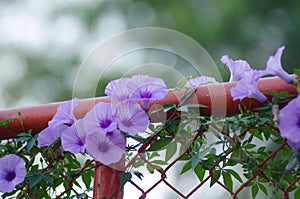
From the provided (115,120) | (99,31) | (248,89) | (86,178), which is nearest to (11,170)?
(86,178)

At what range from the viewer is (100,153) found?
3.05ft

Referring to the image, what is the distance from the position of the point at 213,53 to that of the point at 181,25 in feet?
1.75

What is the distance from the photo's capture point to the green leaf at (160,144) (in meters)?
0.95

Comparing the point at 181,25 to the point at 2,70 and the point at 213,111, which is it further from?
the point at 213,111

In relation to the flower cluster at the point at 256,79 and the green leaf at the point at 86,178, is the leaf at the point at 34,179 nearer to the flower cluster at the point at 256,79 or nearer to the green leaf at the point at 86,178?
the green leaf at the point at 86,178

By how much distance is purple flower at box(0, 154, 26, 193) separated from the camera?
3.33 feet

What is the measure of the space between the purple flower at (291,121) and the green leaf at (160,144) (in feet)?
0.71

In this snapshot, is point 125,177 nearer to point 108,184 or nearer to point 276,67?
point 108,184

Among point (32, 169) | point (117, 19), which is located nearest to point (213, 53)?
point (117, 19)

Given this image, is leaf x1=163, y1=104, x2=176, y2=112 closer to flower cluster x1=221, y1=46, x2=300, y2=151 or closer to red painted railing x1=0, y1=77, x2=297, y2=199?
red painted railing x1=0, y1=77, x2=297, y2=199

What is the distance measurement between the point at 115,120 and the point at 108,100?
5cm

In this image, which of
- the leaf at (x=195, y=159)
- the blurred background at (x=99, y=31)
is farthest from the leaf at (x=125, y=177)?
the blurred background at (x=99, y=31)

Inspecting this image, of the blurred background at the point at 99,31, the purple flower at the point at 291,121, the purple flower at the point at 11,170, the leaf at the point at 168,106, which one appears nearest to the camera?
the purple flower at the point at 291,121

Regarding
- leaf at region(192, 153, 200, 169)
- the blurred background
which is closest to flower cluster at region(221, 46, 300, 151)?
leaf at region(192, 153, 200, 169)
